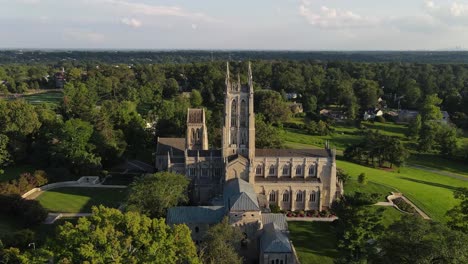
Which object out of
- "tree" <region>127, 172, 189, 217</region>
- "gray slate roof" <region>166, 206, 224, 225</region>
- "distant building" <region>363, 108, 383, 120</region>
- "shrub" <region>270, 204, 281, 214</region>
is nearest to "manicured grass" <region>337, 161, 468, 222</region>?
"shrub" <region>270, 204, 281, 214</region>

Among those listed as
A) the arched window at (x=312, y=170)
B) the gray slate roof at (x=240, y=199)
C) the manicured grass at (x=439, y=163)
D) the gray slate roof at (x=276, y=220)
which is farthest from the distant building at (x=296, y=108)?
the gray slate roof at (x=276, y=220)

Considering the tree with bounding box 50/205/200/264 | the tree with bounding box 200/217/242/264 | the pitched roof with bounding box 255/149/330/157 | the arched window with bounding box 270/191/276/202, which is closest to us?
the tree with bounding box 50/205/200/264

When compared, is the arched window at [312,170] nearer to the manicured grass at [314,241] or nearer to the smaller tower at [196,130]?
the manicured grass at [314,241]

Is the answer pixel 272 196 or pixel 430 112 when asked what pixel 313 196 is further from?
pixel 430 112

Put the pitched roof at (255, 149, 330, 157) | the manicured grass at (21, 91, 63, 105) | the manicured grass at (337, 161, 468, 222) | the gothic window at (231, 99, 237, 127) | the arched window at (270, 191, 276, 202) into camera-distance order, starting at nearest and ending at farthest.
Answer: the gothic window at (231, 99, 237, 127), the arched window at (270, 191, 276, 202), the pitched roof at (255, 149, 330, 157), the manicured grass at (337, 161, 468, 222), the manicured grass at (21, 91, 63, 105)

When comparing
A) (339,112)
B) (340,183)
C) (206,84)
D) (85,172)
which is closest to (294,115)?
(339,112)

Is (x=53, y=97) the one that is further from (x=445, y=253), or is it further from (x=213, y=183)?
(x=445, y=253)

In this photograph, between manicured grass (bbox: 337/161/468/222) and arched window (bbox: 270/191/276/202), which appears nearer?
arched window (bbox: 270/191/276/202)

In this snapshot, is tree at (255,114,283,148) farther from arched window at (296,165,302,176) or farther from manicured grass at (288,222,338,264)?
manicured grass at (288,222,338,264)
